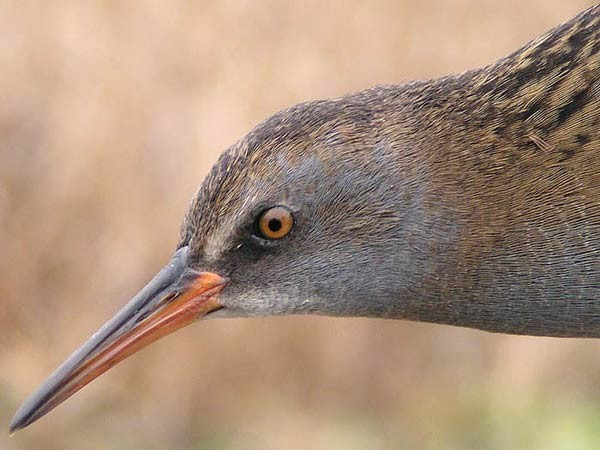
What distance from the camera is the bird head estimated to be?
2.96 meters

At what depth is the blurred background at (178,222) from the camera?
627cm

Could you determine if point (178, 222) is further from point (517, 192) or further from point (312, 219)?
point (517, 192)

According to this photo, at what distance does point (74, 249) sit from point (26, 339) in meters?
0.57

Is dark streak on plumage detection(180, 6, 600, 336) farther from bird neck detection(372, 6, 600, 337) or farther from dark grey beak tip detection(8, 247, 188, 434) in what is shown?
dark grey beak tip detection(8, 247, 188, 434)

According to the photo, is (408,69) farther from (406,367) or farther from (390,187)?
(390,187)

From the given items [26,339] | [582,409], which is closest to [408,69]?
[582,409]

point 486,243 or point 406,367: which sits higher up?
point 406,367

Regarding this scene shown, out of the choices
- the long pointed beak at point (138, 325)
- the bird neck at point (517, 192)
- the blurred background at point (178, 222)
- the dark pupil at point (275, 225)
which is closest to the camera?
the bird neck at point (517, 192)

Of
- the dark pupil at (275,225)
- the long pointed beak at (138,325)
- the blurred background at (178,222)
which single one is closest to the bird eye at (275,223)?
the dark pupil at (275,225)

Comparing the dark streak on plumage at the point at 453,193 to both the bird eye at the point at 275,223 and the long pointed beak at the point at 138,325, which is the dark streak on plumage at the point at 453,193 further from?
the long pointed beak at the point at 138,325

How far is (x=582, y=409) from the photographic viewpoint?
20.4 feet

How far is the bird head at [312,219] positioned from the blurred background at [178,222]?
124 inches

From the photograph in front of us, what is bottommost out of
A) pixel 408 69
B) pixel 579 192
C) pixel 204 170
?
pixel 579 192

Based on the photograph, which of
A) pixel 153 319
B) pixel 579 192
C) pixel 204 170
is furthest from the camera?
pixel 204 170
